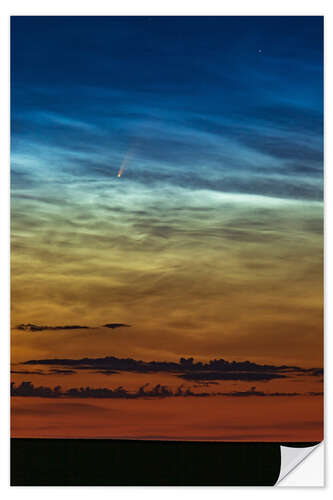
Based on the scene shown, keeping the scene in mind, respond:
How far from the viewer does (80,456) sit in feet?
14.2

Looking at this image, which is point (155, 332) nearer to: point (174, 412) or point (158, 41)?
point (174, 412)

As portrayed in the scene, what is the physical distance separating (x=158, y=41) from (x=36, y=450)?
290 cm

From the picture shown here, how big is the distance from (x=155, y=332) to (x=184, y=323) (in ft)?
0.67

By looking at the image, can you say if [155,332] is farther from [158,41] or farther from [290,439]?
[158,41]

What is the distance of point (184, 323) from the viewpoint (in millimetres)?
4402

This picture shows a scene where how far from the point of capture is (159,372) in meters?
4.38

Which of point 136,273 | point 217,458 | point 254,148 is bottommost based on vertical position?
point 217,458

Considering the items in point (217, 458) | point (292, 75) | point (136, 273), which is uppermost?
point (292, 75)

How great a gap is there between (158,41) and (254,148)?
100cm

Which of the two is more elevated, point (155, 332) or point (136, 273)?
point (136, 273)
